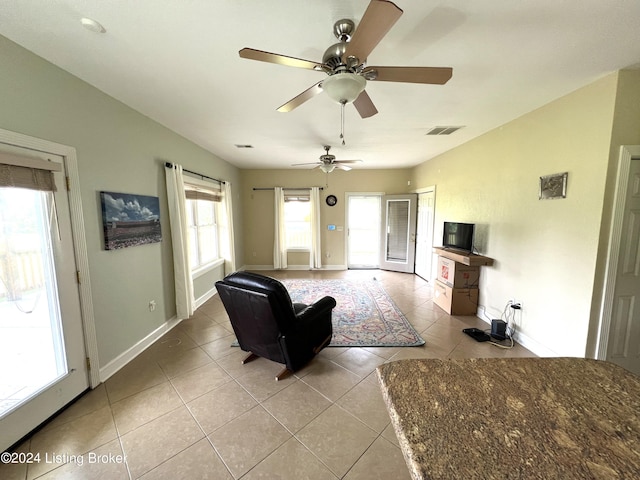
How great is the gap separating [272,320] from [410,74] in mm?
1997

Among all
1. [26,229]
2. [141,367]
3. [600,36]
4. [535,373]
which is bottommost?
[141,367]

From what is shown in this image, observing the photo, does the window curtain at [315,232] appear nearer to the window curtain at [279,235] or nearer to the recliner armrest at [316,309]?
the window curtain at [279,235]

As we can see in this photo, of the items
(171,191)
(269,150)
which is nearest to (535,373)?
(171,191)

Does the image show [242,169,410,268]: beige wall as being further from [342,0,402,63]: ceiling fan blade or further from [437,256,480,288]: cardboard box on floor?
[342,0,402,63]: ceiling fan blade

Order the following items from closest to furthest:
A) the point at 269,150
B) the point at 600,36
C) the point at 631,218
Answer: the point at 600,36 < the point at 631,218 < the point at 269,150

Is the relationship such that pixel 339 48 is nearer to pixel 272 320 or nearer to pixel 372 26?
pixel 372 26

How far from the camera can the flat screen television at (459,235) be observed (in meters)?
3.56

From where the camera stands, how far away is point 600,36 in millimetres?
1532

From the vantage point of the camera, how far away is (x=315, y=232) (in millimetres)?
5949

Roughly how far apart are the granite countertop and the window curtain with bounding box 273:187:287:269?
519 cm

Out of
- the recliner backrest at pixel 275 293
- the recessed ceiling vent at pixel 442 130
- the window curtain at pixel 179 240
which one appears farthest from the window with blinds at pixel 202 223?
the recessed ceiling vent at pixel 442 130

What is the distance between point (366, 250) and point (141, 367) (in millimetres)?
6824

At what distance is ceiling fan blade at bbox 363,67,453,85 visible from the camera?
1390 mm

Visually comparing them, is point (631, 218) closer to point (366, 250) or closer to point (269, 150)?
point (269, 150)
